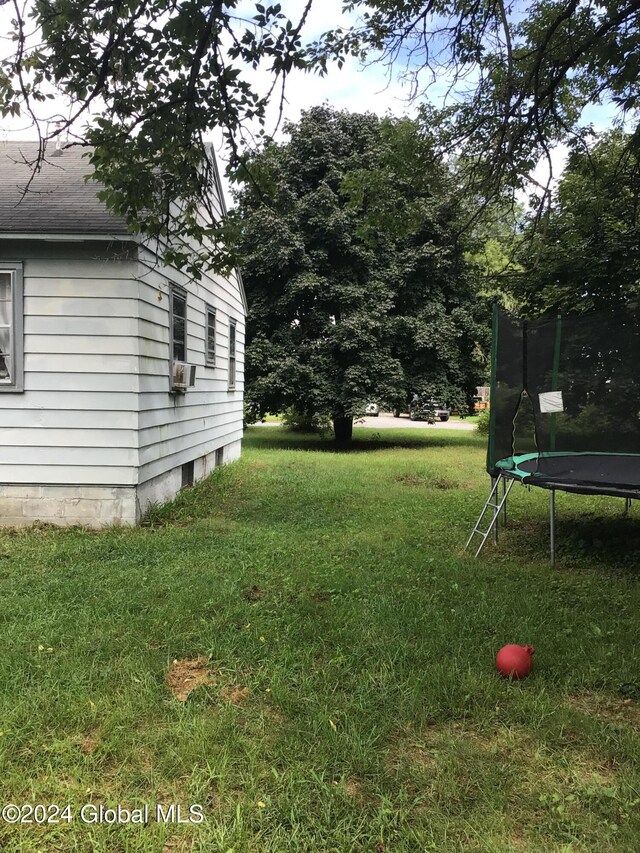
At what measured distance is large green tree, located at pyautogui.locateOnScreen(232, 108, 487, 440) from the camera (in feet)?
45.1

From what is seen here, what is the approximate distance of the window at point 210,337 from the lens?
8.78 meters

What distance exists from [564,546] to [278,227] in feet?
35.0

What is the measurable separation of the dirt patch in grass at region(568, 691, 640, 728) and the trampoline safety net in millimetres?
2835

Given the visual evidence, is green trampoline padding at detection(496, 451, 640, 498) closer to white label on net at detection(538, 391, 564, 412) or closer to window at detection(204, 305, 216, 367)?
white label on net at detection(538, 391, 564, 412)

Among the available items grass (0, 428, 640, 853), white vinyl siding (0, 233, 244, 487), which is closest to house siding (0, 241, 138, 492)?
white vinyl siding (0, 233, 244, 487)

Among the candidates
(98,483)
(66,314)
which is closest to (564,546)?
(98,483)

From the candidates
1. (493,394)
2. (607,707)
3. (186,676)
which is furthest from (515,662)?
(493,394)

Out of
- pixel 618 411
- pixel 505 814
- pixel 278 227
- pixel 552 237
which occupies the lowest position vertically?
pixel 505 814

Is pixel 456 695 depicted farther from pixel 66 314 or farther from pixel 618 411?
pixel 66 314

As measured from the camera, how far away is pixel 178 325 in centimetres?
730

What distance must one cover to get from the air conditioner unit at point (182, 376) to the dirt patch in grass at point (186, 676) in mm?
4415

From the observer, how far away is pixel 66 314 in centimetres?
562

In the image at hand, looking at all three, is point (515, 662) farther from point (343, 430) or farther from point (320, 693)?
point (343, 430)

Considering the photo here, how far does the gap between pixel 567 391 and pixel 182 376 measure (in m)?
4.59
